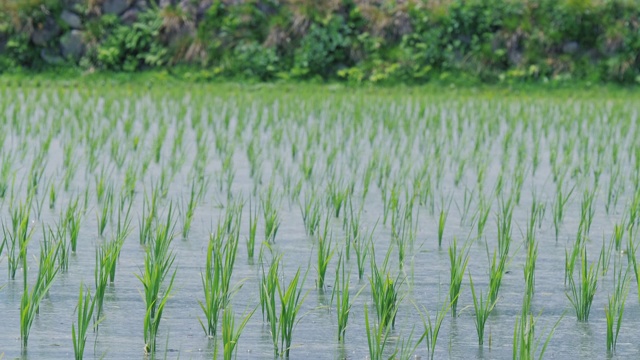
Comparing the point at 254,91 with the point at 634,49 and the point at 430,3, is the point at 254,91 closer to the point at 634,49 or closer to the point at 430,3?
the point at 430,3

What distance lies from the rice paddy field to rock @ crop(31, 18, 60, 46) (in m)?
6.77

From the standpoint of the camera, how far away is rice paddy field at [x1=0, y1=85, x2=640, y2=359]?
10.3ft

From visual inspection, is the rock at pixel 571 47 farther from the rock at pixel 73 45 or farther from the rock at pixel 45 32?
the rock at pixel 45 32

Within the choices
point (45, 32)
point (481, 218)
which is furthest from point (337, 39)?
point (481, 218)

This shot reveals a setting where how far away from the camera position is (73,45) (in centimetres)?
1630

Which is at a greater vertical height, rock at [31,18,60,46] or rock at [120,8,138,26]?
rock at [120,8,138,26]

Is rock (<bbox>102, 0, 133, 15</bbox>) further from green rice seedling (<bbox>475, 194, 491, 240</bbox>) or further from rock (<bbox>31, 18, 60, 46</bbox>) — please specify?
green rice seedling (<bbox>475, 194, 491, 240</bbox>)

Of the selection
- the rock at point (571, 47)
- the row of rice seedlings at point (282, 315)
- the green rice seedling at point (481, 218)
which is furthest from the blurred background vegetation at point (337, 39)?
the row of rice seedlings at point (282, 315)

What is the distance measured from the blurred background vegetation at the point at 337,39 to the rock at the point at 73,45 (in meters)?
0.01

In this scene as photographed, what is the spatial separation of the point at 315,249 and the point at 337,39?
1156 cm

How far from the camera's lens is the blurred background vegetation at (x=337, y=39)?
15.7 meters

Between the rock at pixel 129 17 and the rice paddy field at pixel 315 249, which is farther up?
the rice paddy field at pixel 315 249

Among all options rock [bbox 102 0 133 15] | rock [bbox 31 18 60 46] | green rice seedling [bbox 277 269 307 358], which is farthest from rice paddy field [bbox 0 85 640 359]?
rock [bbox 102 0 133 15]

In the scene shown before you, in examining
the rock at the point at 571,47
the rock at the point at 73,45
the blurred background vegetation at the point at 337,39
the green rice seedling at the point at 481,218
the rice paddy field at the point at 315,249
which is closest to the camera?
the rice paddy field at the point at 315,249
